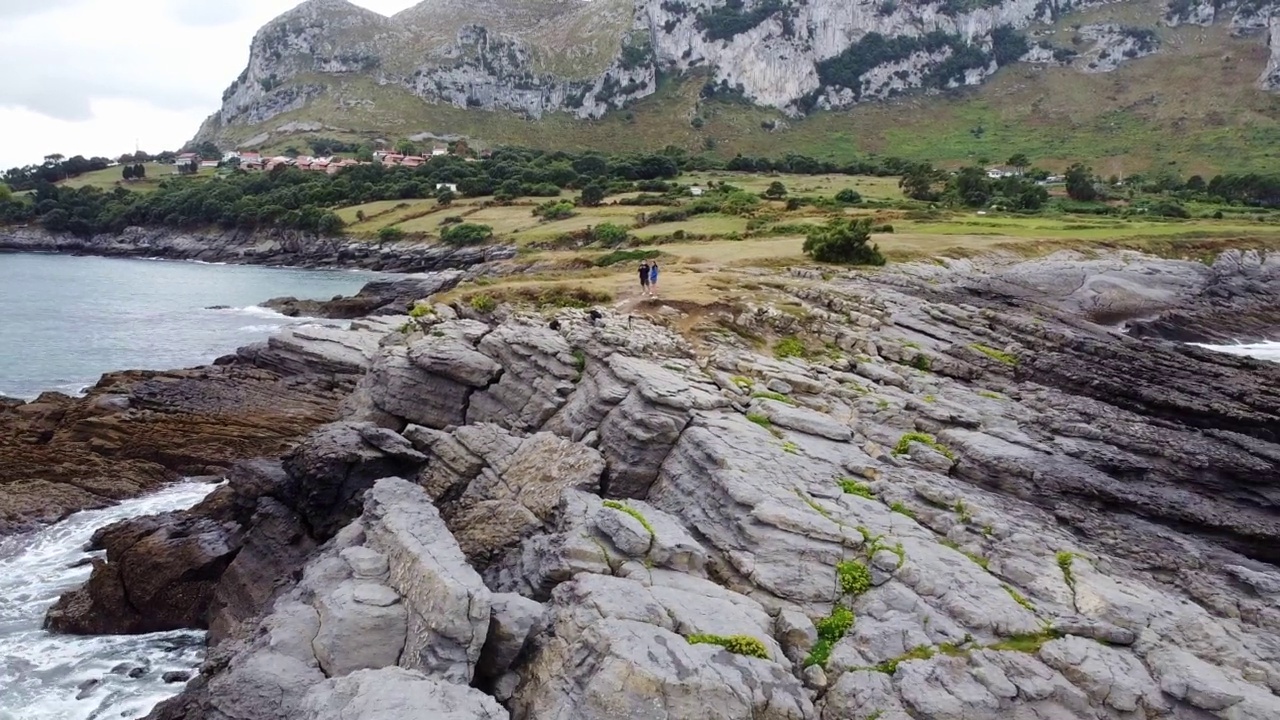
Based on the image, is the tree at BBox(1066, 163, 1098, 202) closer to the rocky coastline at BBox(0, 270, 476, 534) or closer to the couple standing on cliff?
the couple standing on cliff

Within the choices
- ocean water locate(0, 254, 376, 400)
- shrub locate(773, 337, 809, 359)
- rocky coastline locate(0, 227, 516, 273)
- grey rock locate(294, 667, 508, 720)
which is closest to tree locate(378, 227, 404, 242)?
rocky coastline locate(0, 227, 516, 273)

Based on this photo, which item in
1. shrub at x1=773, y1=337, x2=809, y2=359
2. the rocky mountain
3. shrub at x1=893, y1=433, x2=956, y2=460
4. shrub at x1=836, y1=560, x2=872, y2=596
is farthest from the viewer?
the rocky mountain

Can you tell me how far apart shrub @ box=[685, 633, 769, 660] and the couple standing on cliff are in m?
16.2

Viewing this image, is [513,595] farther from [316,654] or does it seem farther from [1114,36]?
[1114,36]

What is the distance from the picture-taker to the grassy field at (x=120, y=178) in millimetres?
126225

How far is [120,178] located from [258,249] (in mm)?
57633

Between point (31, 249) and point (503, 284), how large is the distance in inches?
3976

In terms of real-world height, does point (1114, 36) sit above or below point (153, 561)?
above

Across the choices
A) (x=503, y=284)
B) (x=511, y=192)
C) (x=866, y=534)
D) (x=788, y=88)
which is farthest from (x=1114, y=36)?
(x=866, y=534)

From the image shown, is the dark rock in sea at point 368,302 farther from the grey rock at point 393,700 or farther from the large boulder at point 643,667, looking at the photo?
the grey rock at point 393,700

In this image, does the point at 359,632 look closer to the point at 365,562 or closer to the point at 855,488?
the point at 365,562

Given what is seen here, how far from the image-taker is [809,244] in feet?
129

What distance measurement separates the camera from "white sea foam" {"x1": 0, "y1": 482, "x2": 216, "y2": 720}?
14273 millimetres

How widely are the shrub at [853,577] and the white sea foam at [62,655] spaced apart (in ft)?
39.1
